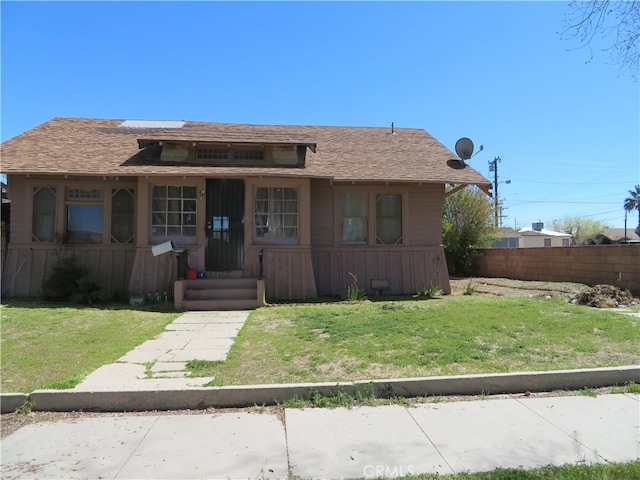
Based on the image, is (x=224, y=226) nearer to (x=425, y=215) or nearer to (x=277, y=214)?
(x=277, y=214)

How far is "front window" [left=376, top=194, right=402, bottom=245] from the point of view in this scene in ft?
38.5

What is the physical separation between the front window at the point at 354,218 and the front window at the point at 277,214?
1.53 metres

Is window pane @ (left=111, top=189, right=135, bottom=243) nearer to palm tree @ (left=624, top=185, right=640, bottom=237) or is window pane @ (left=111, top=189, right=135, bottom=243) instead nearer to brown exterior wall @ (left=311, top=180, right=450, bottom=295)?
brown exterior wall @ (left=311, top=180, right=450, bottom=295)

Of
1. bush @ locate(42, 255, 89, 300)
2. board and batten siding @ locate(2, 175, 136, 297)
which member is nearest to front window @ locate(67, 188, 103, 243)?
board and batten siding @ locate(2, 175, 136, 297)

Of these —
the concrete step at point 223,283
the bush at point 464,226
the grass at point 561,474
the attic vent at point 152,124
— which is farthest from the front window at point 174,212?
the bush at point 464,226

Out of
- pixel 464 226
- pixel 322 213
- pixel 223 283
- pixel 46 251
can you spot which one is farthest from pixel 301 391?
pixel 464 226

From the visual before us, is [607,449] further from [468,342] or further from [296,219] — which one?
[296,219]

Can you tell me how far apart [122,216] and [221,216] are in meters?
2.65

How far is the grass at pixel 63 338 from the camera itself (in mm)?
4750

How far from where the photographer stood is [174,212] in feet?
34.7

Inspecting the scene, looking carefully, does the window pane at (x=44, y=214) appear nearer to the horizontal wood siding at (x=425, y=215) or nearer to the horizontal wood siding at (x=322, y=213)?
the horizontal wood siding at (x=322, y=213)

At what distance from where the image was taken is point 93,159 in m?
10.8

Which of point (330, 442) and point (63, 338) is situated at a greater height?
point (63, 338)

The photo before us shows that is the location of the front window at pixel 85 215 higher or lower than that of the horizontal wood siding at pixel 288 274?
higher
